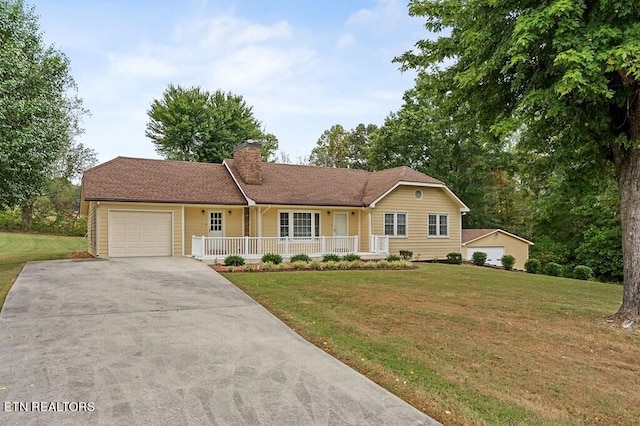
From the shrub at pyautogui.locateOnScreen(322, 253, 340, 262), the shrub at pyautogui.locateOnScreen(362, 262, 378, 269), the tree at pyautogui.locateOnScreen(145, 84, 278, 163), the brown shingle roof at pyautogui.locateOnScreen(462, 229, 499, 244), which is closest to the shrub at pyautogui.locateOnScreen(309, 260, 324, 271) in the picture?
the shrub at pyautogui.locateOnScreen(322, 253, 340, 262)

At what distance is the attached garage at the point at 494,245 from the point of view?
74.7 ft

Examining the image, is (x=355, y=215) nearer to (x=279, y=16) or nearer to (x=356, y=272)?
(x=356, y=272)

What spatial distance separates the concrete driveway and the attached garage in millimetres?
17502

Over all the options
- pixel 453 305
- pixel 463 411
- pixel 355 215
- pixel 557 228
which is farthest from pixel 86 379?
pixel 557 228

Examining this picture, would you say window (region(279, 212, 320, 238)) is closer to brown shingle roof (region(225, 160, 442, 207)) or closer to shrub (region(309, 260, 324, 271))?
brown shingle roof (region(225, 160, 442, 207))

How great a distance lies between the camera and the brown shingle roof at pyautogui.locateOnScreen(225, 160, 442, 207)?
17625mm

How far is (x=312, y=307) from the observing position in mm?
7934

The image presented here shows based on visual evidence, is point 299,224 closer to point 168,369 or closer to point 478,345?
point 478,345

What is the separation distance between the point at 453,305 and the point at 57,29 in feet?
57.6

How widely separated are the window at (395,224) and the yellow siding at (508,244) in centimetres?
514

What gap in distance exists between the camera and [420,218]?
65.1 ft

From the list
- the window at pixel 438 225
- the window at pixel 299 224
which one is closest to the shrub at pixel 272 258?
the window at pixel 299 224

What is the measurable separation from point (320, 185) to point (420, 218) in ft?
16.7

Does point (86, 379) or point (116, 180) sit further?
point (116, 180)
